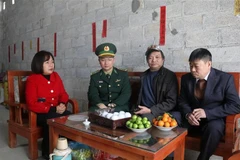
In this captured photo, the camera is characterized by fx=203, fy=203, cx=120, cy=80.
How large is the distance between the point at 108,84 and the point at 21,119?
1.04m

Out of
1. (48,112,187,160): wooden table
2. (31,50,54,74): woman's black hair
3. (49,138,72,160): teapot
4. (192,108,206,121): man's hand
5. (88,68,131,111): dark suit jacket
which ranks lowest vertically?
(49,138,72,160): teapot

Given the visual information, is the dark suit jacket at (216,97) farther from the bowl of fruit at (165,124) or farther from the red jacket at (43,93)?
the red jacket at (43,93)

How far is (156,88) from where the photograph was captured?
2.11m

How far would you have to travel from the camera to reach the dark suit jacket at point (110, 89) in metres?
2.29

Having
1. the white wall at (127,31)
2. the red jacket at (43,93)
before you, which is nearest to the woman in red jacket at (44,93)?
the red jacket at (43,93)

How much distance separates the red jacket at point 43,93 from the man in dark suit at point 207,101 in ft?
4.70

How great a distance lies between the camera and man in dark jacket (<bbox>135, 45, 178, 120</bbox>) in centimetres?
197

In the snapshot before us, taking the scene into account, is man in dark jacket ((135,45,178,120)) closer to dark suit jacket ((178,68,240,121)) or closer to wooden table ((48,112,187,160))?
dark suit jacket ((178,68,240,121))

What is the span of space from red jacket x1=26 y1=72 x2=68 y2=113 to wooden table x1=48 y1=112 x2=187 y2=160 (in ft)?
1.90

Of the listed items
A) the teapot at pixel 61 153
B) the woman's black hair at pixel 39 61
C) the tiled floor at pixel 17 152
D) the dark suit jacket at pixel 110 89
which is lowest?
the tiled floor at pixel 17 152

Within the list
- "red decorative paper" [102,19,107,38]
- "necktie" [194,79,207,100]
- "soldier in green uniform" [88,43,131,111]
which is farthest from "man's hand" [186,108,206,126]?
"red decorative paper" [102,19,107,38]

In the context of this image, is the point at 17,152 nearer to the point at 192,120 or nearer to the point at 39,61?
the point at 39,61

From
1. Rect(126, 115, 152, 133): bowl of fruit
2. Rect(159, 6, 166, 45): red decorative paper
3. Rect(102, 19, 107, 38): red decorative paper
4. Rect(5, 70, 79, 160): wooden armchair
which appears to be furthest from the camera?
Rect(102, 19, 107, 38): red decorative paper

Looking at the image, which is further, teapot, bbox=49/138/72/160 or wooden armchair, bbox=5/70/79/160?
wooden armchair, bbox=5/70/79/160
